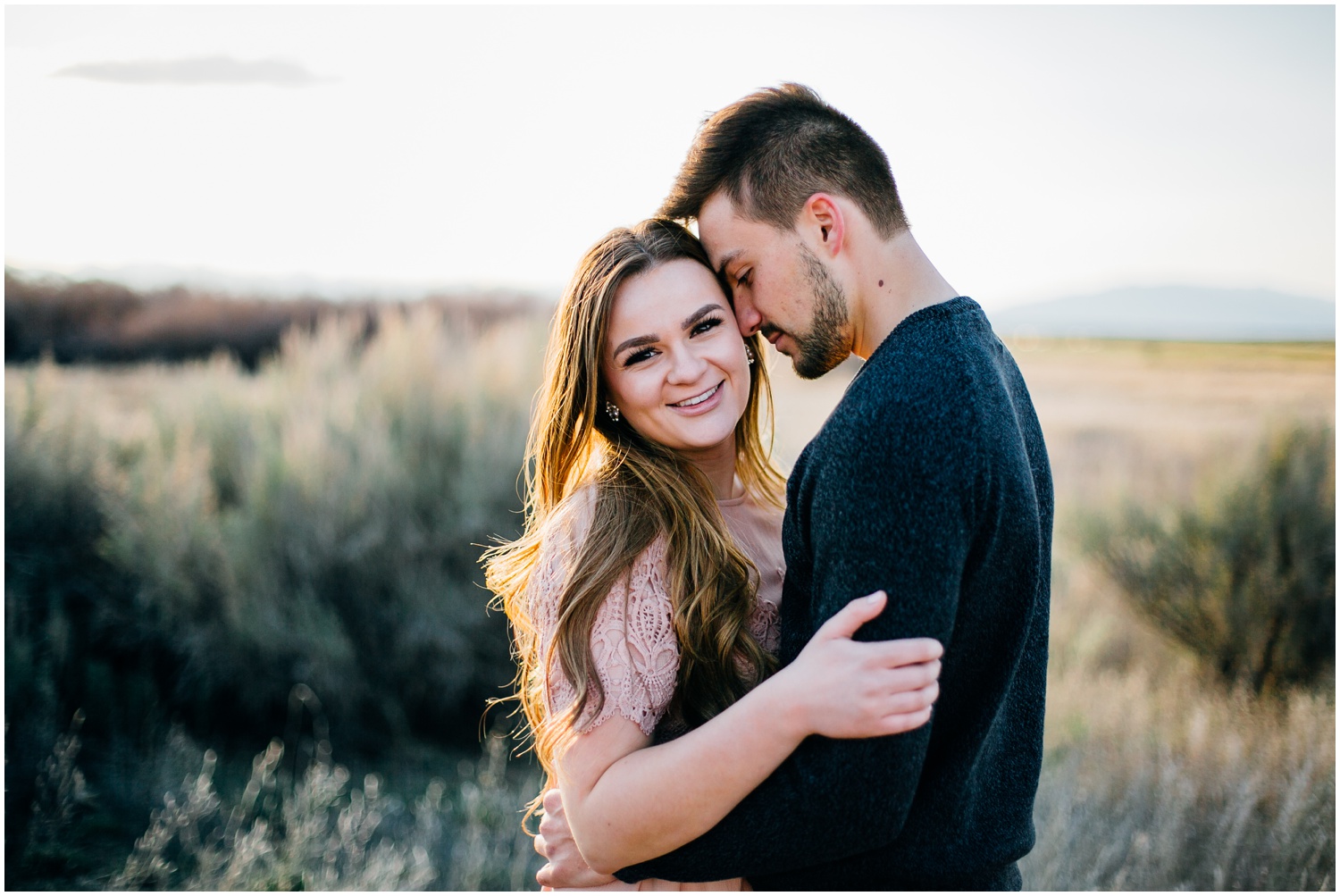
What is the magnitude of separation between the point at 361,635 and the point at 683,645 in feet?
12.1

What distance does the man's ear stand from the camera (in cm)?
185

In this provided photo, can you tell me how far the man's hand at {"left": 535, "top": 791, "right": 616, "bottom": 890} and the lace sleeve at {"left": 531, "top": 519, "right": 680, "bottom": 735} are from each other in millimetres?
333

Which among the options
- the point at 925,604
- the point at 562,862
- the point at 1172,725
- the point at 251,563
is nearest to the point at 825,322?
the point at 925,604

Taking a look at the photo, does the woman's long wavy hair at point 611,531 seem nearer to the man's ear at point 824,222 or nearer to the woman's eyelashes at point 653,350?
the woman's eyelashes at point 653,350

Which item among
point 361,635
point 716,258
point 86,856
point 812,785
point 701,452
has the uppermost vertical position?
point 716,258

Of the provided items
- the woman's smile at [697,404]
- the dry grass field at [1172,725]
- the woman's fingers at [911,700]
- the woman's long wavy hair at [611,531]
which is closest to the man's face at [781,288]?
the woman's long wavy hair at [611,531]

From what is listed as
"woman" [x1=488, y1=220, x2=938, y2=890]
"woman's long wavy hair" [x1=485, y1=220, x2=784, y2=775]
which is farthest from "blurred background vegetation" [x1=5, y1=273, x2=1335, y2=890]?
"woman" [x1=488, y1=220, x2=938, y2=890]

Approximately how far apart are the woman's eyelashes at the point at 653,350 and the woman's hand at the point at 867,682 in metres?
0.92

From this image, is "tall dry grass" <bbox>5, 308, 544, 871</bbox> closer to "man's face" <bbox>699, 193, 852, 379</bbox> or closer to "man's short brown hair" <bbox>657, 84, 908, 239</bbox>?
"man's face" <bbox>699, 193, 852, 379</bbox>

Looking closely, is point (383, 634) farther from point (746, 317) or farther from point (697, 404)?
point (746, 317)

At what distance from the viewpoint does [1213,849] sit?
3.46 metres

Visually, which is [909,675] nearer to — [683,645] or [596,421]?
[683,645]

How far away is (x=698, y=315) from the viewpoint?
2.04 m

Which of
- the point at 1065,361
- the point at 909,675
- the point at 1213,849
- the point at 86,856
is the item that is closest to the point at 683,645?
the point at 909,675
